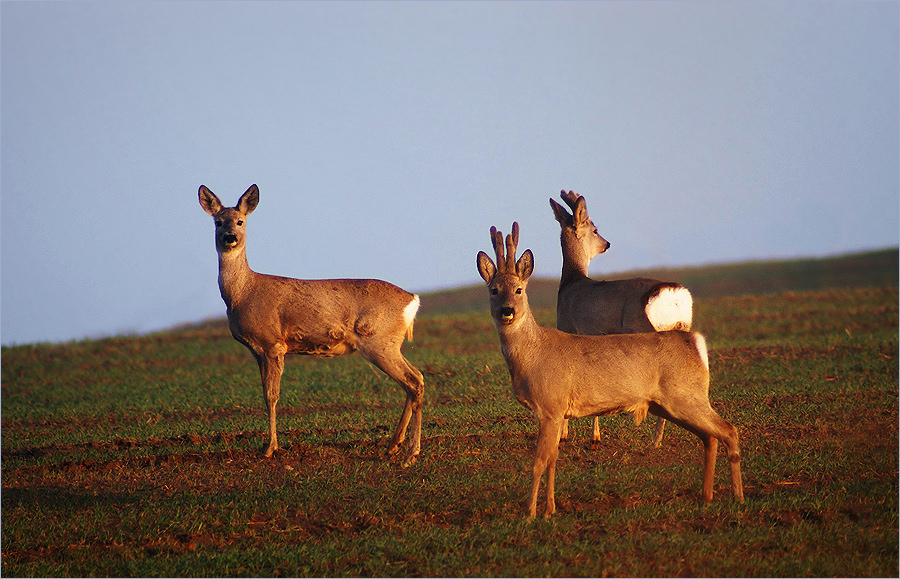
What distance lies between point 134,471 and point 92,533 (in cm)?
207

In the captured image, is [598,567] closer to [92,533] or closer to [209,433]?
[92,533]

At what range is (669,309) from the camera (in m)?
9.18

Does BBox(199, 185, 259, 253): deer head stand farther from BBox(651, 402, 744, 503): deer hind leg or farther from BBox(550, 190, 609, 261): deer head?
BBox(651, 402, 744, 503): deer hind leg

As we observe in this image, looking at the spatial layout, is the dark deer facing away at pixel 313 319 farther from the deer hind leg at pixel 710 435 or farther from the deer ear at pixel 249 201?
the deer hind leg at pixel 710 435

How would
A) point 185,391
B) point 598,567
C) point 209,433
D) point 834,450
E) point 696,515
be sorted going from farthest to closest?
point 185,391 < point 209,433 < point 834,450 < point 696,515 < point 598,567

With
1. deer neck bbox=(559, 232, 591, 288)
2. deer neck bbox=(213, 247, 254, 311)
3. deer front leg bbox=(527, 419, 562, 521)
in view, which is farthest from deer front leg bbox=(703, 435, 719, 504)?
deer neck bbox=(213, 247, 254, 311)

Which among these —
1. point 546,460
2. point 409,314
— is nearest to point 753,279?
point 409,314

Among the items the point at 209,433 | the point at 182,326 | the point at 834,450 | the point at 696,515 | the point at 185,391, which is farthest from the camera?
the point at 182,326

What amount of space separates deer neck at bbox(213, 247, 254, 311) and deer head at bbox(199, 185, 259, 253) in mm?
79

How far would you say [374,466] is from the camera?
8805 mm

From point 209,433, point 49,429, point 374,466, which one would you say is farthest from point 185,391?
point 374,466

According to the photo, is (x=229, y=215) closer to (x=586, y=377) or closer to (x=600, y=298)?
(x=600, y=298)

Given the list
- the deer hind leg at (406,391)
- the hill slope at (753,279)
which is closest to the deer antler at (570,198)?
the deer hind leg at (406,391)

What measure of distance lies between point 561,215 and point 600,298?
1.66 m
